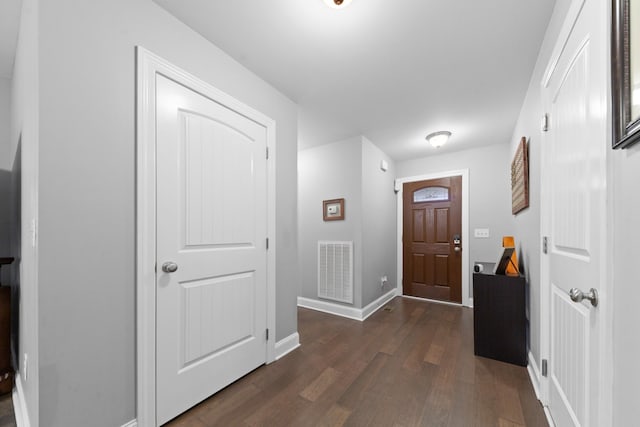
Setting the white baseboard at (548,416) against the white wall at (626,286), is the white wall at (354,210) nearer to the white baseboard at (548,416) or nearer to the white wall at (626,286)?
the white baseboard at (548,416)

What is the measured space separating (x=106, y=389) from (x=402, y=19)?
255cm

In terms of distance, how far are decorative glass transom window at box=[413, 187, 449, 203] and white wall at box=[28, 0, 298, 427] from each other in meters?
3.85

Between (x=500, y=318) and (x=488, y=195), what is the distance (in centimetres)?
211

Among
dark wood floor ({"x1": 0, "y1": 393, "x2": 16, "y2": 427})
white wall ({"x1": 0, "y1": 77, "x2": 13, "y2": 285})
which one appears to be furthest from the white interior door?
white wall ({"x1": 0, "y1": 77, "x2": 13, "y2": 285})

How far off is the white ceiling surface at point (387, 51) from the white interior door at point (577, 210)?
0.49 metres

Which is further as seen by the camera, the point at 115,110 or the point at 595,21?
the point at 115,110

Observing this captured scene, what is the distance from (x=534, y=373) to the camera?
184cm

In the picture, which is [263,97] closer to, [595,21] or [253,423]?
[595,21]

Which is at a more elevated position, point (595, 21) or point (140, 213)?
point (595, 21)

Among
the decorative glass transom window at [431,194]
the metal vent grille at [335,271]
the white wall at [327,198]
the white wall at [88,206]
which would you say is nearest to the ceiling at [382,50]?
the white wall at [88,206]

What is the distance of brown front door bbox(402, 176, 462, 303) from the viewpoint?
387 centimetres

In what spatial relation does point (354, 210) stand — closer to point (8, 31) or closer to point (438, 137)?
point (438, 137)

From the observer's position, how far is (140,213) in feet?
4.40

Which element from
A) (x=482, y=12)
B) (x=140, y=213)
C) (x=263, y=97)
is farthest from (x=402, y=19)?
(x=140, y=213)
